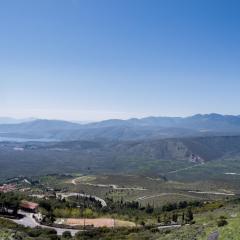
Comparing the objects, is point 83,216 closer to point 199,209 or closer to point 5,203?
point 5,203

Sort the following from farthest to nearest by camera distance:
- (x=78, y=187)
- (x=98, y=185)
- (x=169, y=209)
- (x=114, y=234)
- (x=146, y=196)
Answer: (x=98, y=185), (x=78, y=187), (x=146, y=196), (x=169, y=209), (x=114, y=234)

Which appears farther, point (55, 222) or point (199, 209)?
point (199, 209)

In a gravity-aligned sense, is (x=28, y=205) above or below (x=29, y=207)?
above

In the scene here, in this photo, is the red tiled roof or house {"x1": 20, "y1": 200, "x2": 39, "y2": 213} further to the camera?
the red tiled roof

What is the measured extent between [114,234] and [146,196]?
95.5 metres

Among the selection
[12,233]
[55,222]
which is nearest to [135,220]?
[55,222]

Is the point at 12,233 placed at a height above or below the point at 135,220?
above

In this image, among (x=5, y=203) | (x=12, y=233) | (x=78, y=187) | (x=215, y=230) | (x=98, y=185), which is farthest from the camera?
(x=98, y=185)

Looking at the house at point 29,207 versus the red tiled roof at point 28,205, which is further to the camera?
the red tiled roof at point 28,205

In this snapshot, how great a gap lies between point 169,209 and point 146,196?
169 feet

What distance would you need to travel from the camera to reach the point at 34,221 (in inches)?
3017

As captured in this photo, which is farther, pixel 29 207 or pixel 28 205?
pixel 28 205

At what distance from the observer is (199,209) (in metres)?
86.5

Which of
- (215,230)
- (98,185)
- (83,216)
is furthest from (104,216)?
(98,185)
